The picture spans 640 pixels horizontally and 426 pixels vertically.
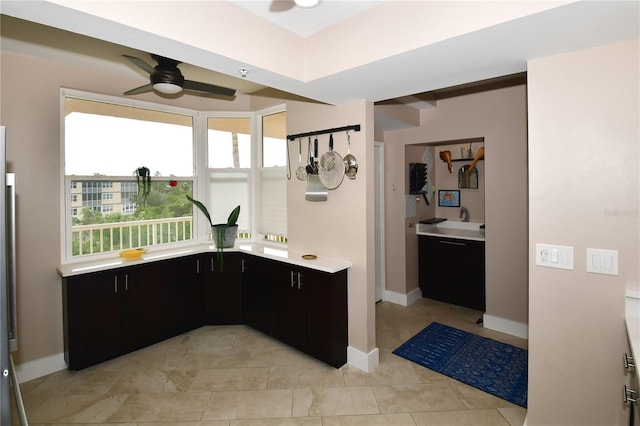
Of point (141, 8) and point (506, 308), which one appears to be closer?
point (141, 8)

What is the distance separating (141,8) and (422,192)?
3897 millimetres

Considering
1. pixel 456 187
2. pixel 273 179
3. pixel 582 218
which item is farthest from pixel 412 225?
pixel 582 218

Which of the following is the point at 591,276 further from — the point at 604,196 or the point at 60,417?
the point at 60,417

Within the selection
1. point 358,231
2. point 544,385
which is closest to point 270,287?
point 358,231

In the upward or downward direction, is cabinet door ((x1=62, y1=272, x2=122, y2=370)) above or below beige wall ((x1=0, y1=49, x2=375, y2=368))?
below

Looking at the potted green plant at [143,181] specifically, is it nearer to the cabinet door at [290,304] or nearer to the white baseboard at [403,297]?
the cabinet door at [290,304]

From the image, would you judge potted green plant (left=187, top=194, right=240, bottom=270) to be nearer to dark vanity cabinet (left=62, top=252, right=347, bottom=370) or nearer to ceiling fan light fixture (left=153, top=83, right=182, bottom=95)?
dark vanity cabinet (left=62, top=252, right=347, bottom=370)

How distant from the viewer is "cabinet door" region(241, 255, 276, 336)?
3.39m

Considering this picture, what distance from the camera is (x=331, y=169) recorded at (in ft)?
10.1

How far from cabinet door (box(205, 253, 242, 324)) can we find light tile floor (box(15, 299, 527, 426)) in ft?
1.42

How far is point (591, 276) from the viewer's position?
1.86 m

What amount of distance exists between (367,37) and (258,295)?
259 centimetres

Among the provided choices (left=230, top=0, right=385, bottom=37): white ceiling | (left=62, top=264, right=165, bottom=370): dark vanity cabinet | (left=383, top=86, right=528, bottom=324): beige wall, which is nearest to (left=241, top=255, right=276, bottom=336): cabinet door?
(left=62, top=264, right=165, bottom=370): dark vanity cabinet

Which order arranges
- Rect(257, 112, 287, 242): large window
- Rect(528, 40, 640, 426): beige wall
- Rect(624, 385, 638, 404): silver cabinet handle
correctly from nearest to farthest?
Rect(624, 385, 638, 404): silver cabinet handle
Rect(528, 40, 640, 426): beige wall
Rect(257, 112, 287, 242): large window
